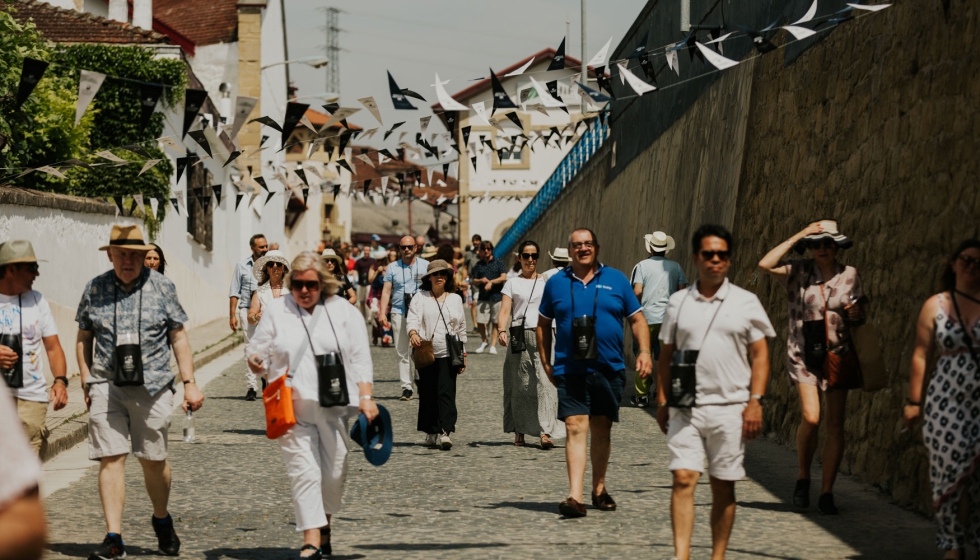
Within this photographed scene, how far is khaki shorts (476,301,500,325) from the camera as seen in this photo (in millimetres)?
20594

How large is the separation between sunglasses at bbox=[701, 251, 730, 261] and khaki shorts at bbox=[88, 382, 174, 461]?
2829 mm

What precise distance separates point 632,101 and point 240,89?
1925 cm

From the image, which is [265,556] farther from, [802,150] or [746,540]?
[802,150]

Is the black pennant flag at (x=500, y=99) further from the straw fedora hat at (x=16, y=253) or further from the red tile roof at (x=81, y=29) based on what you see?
the red tile roof at (x=81, y=29)

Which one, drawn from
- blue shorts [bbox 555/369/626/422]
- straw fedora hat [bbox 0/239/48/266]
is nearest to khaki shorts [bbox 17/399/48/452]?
straw fedora hat [bbox 0/239/48/266]

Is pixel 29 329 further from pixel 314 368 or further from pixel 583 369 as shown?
pixel 583 369

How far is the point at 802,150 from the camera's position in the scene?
10.9 metres

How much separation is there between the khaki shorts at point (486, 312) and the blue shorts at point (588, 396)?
1280cm

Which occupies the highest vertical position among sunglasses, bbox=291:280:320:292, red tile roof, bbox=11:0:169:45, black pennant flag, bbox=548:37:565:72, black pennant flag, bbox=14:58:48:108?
red tile roof, bbox=11:0:169:45

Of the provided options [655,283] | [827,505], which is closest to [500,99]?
[655,283]

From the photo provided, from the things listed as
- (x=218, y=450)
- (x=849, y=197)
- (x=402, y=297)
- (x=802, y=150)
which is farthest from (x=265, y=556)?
(x=402, y=297)

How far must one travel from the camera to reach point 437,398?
10766mm

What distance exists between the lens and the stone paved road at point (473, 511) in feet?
21.5

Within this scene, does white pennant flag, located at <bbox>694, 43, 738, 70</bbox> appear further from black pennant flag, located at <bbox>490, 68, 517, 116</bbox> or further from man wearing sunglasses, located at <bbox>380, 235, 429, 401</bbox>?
man wearing sunglasses, located at <bbox>380, 235, 429, 401</bbox>
